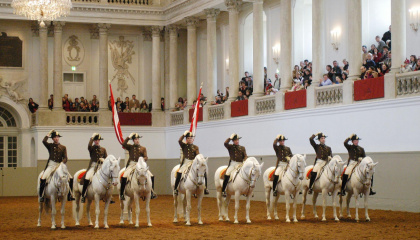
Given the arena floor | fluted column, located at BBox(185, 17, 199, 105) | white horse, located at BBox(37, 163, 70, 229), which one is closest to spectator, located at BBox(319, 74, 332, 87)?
the arena floor

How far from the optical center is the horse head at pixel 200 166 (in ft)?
59.4

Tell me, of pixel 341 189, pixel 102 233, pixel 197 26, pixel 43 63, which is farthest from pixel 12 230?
pixel 197 26

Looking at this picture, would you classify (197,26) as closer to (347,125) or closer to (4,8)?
(4,8)

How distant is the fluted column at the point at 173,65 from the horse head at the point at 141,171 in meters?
20.7

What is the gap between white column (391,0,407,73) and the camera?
23.2 metres

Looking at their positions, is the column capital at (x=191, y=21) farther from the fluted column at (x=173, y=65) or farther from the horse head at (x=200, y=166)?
the horse head at (x=200, y=166)

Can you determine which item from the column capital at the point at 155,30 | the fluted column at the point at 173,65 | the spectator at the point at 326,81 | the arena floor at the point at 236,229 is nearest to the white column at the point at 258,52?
the spectator at the point at 326,81

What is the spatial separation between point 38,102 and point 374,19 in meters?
19.7

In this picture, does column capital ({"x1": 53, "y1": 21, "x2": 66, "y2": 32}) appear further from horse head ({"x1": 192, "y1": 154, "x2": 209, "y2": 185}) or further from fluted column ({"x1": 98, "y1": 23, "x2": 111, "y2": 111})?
horse head ({"x1": 192, "y1": 154, "x2": 209, "y2": 185})

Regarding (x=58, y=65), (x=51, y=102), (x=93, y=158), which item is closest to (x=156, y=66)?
(x=58, y=65)

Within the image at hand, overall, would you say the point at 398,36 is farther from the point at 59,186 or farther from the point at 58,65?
the point at 58,65

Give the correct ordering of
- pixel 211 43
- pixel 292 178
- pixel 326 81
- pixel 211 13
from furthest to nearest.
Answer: pixel 211 43, pixel 211 13, pixel 326 81, pixel 292 178

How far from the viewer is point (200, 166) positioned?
18.2 meters

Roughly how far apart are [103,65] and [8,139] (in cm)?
690
